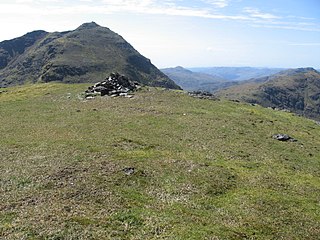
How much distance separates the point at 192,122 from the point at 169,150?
15341 mm

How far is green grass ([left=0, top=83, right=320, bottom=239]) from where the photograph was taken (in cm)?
2508

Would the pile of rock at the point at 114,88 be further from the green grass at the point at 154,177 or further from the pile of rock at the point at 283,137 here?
the pile of rock at the point at 283,137

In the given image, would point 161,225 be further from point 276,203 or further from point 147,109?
point 147,109

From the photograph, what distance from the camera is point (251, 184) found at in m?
34.4

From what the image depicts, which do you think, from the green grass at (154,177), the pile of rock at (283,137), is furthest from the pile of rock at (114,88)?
the pile of rock at (283,137)

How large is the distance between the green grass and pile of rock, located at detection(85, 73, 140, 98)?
18632 mm

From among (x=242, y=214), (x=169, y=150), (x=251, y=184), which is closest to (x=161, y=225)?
(x=242, y=214)

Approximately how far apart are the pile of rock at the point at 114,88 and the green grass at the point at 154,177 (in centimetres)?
1863

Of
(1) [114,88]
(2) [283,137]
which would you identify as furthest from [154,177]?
(1) [114,88]

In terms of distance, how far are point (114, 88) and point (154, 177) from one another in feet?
170

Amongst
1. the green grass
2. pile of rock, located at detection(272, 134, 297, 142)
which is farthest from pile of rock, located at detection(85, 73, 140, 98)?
pile of rock, located at detection(272, 134, 297, 142)

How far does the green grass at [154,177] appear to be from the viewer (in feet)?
82.3

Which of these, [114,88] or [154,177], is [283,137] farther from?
[114,88]

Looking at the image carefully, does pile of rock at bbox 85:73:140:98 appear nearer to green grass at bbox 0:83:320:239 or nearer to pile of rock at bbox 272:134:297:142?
green grass at bbox 0:83:320:239
